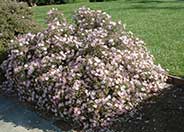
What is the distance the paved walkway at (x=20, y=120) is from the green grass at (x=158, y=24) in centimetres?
251

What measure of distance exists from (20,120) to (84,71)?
3.92ft

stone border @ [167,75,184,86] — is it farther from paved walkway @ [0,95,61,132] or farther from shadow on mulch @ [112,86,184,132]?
paved walkway @ [0,95,61,132]

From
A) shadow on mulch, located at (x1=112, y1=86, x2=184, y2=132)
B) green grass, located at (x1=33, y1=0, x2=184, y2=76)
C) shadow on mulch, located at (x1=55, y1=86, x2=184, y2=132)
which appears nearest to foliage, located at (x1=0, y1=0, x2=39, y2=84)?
green grass, located at (x1=33, y1=0, x2=184, y2=76)

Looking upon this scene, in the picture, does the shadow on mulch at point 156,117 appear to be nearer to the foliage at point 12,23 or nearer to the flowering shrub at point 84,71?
the flowering shrub at point 84,71

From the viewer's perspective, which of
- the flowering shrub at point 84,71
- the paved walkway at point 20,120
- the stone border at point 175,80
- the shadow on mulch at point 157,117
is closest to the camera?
the shadow on mulch at point 157,117

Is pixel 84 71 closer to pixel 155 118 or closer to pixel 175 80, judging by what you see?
pixel 155 118

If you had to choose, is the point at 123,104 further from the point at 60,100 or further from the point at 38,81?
the point at 38,81

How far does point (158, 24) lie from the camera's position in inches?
524

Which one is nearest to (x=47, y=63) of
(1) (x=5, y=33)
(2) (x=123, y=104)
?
(2) (x=123, y=104)

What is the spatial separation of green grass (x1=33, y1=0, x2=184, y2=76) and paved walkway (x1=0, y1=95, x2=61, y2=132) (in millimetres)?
2511

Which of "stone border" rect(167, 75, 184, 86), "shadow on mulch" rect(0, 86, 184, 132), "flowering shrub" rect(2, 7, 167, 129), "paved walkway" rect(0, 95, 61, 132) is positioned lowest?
"paved walkway" rect(0, 95, 61, 132)

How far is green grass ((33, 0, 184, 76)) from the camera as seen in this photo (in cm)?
932

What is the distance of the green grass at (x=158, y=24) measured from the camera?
9.32m

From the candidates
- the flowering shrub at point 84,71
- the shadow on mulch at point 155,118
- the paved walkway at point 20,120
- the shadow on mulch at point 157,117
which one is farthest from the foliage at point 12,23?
the shadow on mulch at point 157,117
